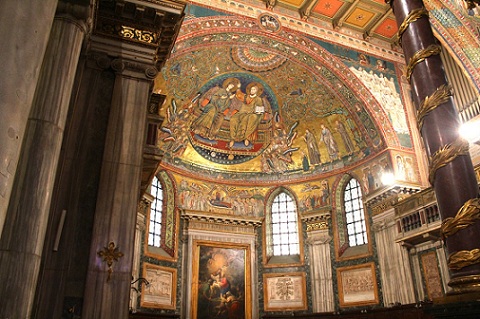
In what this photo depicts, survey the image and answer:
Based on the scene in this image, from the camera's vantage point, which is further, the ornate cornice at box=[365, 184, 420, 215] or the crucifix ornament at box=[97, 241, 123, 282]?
the ornate cornice at box=[365, 184, 420, 215]

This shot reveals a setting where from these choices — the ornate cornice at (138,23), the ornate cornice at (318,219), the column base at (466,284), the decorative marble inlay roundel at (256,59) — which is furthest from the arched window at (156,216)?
the column base at (466,284)

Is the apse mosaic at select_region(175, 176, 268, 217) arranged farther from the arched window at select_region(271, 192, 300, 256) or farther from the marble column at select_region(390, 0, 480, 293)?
the marble column at select_region(390, 0, 480, 293)

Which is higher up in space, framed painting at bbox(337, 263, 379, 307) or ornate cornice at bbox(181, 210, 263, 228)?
ornate cornice at bbox(181, 210, 263, 228)

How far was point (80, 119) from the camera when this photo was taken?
622 centimetres

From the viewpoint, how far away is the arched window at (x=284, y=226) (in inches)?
780

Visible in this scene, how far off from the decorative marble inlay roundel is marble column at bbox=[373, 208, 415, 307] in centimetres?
805

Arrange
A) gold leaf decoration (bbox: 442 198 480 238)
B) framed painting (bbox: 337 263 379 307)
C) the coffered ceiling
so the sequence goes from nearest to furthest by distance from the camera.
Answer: gold leaf decoration (bbox: 442 198 480 238), framed painting (bbox: 337 263 379 307), the coffered ceiling

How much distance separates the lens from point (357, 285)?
17.2 metres

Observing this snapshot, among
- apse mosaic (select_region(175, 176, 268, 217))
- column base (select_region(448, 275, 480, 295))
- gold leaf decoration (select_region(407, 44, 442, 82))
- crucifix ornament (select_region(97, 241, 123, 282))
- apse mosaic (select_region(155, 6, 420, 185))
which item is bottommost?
column base (select_region(448, 275, 480, 295))

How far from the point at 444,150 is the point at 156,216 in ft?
48.2

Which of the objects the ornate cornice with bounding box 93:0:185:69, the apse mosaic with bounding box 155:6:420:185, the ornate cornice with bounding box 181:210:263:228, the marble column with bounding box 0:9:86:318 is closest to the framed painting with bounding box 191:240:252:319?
the ornate cornice with bounding box 181:210:263:228

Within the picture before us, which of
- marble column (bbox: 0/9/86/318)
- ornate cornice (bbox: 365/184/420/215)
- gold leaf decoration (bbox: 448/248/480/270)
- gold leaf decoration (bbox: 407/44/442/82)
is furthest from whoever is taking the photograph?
ornate cornice (bbox: 365/184/420/215)

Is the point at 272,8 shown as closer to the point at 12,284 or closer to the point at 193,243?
the point at 193,243

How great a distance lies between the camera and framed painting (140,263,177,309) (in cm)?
1598
